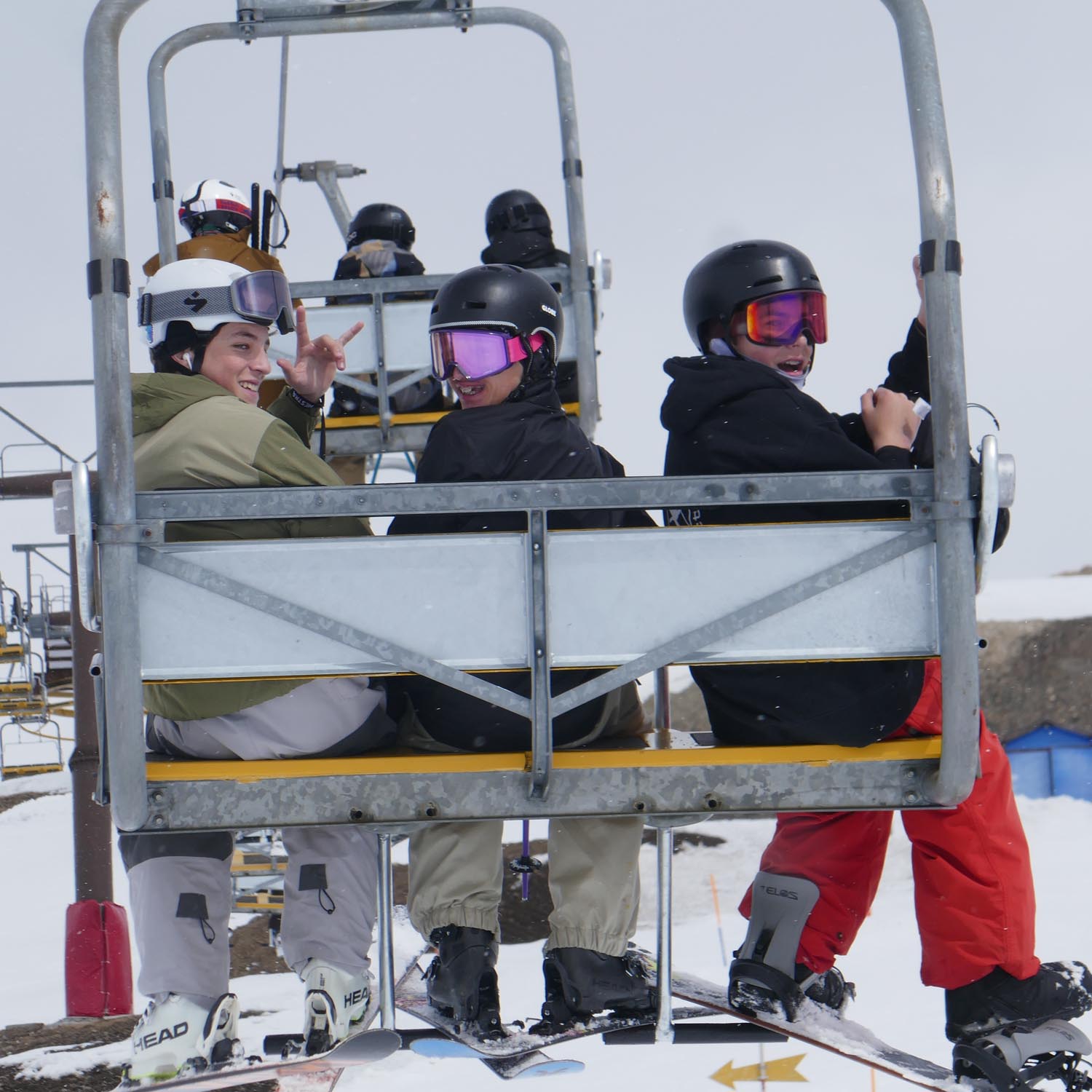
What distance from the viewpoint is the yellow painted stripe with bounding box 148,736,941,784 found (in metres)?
2.56

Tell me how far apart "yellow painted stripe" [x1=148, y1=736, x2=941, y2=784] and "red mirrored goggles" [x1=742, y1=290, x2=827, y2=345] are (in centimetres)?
101

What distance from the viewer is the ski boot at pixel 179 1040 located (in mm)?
2801

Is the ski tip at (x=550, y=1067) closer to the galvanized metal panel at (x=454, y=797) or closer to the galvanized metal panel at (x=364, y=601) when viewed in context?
the galvanized metal panel at (x=454, y=797)

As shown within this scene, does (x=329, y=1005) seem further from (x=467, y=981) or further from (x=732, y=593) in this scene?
(x=732, y=593)

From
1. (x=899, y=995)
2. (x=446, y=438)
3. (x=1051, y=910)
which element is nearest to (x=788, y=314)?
(x=446, y=438)

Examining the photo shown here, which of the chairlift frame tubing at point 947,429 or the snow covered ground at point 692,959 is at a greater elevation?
the chairlift frame tubing at point 947,429

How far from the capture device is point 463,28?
3.18 metres

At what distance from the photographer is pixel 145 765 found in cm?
251

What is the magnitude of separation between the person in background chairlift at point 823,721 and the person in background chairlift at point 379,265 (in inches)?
128

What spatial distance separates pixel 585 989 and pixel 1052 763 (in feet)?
30.0

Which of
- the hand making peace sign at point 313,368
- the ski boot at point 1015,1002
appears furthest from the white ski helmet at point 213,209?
the ski boot at point 1015,1002

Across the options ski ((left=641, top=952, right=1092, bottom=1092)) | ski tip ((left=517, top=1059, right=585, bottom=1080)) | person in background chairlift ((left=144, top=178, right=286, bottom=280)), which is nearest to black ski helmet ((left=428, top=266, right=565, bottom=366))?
ski ((left=641, top=952, right=1092, bottom=1092))

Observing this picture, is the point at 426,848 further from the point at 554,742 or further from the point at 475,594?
the point at 475,594

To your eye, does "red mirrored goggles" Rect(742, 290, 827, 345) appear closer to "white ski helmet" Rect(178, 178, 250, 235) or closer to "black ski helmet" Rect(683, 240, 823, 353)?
"black ski helmet" Rect(683, 240, 823, 353)
